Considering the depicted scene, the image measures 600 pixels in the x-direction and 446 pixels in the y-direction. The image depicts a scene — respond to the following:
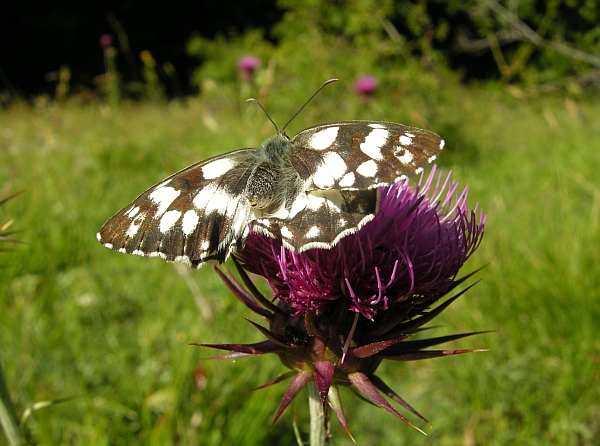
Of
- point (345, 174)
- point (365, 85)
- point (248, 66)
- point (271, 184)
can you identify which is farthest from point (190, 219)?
point (248, 66)

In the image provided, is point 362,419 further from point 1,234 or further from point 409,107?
point 409,107

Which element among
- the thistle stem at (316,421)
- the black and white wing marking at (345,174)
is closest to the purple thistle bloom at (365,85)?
the black and white wing marking at (345,174)

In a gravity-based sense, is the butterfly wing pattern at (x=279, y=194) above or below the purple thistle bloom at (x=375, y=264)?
above

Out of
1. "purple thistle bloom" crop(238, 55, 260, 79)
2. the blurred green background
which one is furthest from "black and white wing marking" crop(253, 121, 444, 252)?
"purple thistle bloom" crop(238, 55, 260, 79)

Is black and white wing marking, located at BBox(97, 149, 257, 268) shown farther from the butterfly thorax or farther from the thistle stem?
the thistle stem

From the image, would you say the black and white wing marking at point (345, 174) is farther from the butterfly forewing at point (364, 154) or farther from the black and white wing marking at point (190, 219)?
the black and white wing marking at point (190, 219)

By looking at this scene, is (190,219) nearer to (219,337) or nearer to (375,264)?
(375,264)

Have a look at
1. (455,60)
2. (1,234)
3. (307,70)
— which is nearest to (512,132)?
(307,70)
